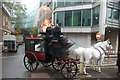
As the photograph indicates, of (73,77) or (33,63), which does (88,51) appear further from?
(33,63)

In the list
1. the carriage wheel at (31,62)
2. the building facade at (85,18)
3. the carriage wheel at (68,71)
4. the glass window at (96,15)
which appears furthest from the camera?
the glass window at (96,15)

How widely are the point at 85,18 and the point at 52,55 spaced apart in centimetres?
1631

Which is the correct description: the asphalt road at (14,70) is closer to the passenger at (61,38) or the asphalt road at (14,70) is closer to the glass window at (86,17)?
the passenger at (61,38)

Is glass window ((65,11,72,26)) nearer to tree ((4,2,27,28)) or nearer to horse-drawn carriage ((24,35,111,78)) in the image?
horse-drawn carriage ((24,35,111,78))

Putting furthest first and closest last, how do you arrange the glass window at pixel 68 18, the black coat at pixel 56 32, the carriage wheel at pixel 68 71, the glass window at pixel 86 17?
the glass window at pixel 68 18, the glass window at pixel 86 17, the black coat at pixel 56 32, the carriage wheel at pixel 68 71

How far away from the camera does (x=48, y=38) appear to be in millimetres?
7180

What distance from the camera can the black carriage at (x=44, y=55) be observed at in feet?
21.8

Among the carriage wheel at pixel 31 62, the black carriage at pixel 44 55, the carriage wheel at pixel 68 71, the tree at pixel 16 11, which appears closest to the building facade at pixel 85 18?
the black carriage at pixel 44 55

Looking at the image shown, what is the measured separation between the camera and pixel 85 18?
22172 mm

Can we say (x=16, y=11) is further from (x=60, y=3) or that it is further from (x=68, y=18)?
(x=68, y=18)

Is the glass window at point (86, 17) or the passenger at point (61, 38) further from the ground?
the glass window at point (86, 17)

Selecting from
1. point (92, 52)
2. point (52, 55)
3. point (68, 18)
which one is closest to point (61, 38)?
point (52, 55)

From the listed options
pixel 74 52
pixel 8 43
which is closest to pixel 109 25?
pixel 74 52

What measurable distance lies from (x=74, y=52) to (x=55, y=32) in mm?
1512
